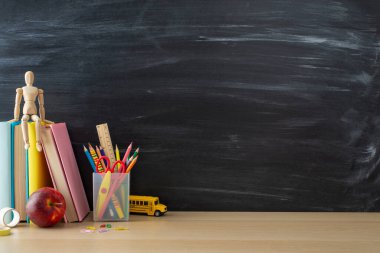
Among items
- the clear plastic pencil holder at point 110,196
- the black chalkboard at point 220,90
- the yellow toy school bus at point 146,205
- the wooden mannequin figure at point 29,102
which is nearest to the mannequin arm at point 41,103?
the wooden mannequin figure at point 29,102

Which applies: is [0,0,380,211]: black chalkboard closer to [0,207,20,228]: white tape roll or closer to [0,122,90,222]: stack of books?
[0,122,90,222]: stack of books

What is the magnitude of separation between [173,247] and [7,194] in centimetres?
51

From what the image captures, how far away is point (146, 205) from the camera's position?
1.31m

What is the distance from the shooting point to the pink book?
3.99 ft

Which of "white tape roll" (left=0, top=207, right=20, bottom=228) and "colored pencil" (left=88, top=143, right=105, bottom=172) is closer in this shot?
"white tape roll" (left=0, top=207, right=20, bottom=228)

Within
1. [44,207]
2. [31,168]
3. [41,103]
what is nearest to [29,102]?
[41,103]

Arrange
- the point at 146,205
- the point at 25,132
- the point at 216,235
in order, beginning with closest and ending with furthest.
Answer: the point at 216,235, the point at 25,132, the point at 146,205

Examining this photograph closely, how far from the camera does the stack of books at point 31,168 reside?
121 centimetres

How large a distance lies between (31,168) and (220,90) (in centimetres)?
57

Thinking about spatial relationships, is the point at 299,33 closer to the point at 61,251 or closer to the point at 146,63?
the point at 146,63

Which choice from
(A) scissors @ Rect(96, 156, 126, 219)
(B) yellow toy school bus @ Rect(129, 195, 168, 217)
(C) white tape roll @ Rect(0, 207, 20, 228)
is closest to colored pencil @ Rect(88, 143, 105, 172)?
(A) scissors @ Rect(96, 156, 126, 219)

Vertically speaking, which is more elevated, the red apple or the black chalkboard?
the black chalkboard

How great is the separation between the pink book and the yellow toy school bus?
0.44 ft

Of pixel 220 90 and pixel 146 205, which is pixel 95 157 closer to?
pixel 146 205
